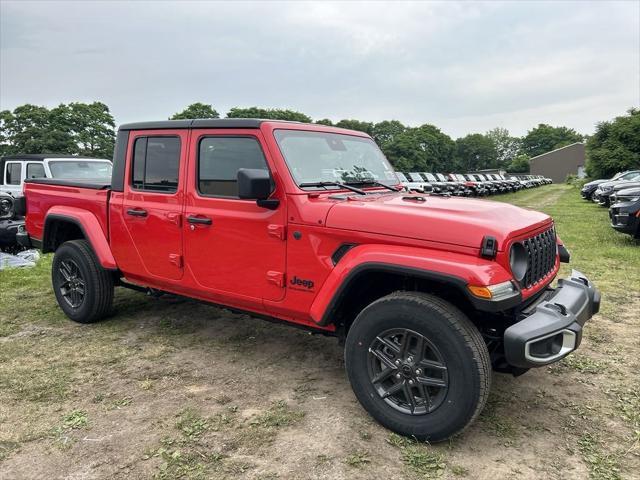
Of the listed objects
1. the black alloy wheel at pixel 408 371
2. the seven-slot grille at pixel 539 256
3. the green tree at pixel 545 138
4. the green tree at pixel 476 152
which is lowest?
the black alloy wheel at pixel 408 371

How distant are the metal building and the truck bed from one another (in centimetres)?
8582

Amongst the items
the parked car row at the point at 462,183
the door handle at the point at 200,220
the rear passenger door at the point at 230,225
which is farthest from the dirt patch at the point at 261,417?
the parked car row at the point at 462,183

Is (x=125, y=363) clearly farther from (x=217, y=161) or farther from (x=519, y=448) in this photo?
(x=519, y=448)

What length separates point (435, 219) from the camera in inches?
115

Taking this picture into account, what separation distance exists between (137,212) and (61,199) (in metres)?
1.35

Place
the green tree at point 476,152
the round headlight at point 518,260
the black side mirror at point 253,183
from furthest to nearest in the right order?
the green tree at point 476,152, the black side mirror at point 253,183, the round headlight at point 518,260

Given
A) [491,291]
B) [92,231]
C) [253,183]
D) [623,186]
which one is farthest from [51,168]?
[623,186]

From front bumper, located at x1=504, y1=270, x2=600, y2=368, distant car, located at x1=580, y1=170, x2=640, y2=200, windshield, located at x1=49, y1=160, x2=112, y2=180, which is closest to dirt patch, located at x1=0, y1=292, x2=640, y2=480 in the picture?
front bumper, located at x1=504, y1=270, x2=600, y2=368

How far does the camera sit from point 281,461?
2.75 m

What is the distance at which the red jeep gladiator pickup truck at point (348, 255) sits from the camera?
2.77 metres

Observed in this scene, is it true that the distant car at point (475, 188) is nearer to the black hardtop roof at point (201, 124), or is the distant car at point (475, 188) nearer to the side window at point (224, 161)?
the black hardtop roof at point (201, 124)

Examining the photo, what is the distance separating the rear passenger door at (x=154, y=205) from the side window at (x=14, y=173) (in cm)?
885

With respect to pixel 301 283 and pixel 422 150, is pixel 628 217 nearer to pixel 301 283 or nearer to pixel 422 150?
pixel 301 283

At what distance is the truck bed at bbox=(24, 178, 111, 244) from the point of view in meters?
4.73
